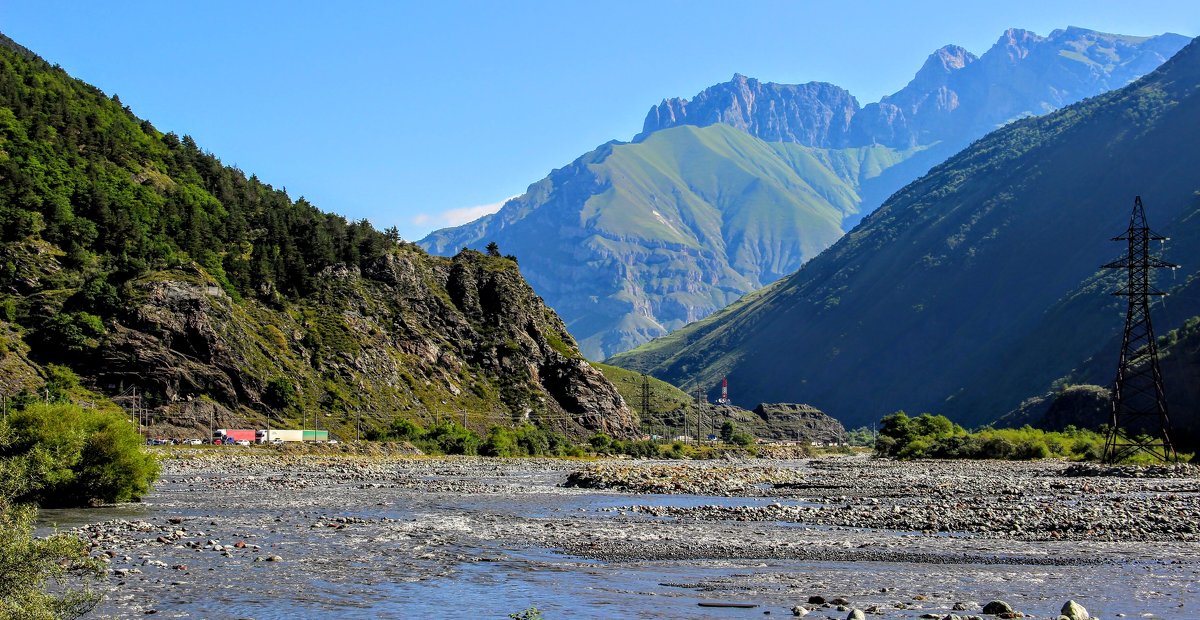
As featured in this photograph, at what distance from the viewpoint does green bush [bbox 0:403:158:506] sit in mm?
51562

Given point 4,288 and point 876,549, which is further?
point 4,288

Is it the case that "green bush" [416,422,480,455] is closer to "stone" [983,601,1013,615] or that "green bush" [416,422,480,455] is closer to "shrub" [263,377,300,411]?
"shrub" [263,377,300,411]

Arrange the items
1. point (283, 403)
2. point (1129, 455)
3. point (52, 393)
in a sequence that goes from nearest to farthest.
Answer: point (1129, 455), point (52, 393), point (283, 403)

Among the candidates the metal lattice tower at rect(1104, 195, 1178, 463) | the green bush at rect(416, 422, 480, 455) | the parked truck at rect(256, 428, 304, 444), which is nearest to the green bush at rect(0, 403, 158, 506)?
the metal lattice tower at rect(1104, 195, 1178, 463)

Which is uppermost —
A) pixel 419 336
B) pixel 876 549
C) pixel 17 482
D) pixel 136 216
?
pixel 136 216

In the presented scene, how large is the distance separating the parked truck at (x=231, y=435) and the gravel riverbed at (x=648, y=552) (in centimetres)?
6750

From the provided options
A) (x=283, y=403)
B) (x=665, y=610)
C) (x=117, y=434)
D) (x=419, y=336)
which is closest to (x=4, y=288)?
(x=283, y=403)

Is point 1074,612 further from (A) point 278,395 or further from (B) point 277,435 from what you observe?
(A) point 278,395

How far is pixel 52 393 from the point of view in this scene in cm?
12469

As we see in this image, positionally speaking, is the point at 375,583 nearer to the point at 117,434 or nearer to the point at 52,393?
the point at 117,434

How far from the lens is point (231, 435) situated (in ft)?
461

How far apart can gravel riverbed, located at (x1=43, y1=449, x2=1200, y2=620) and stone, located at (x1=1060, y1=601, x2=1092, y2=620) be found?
75cm

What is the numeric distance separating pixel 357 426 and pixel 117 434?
340ft

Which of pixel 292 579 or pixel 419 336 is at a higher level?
pixel 419 336
